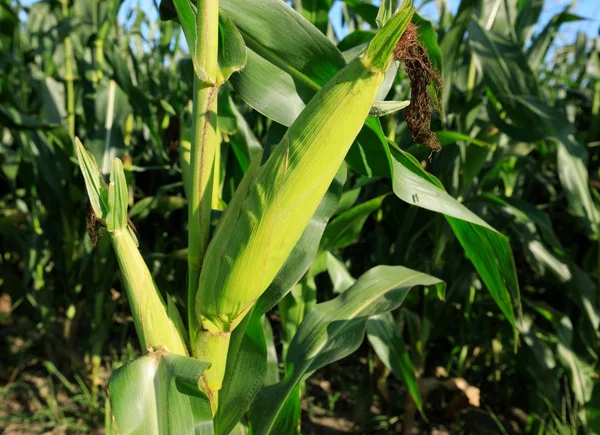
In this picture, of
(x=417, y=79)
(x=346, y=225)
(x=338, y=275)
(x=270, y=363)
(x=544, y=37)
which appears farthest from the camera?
(x=544, y=37)

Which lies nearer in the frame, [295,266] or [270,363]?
[295,266]

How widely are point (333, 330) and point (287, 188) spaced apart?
0.52 meters

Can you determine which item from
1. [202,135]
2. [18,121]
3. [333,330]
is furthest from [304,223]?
[18,121]

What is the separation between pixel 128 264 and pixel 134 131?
2.03 meters

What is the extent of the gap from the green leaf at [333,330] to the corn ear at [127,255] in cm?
31

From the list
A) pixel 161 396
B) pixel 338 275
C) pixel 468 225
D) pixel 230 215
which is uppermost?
pixel 230 215

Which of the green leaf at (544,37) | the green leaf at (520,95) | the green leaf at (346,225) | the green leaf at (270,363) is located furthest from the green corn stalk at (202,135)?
the green leaf at (544,37)

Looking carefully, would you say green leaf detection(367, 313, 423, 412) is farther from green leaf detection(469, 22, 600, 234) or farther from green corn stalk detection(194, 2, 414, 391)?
green corn stalk detection(194, 2, 414, 391)

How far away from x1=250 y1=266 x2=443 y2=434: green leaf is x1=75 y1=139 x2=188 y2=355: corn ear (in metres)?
0.31

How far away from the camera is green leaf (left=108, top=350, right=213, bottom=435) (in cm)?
67

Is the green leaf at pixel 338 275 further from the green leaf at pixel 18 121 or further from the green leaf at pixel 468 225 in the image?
the green leaf at pixel 18 121

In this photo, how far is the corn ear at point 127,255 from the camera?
689 millimetres

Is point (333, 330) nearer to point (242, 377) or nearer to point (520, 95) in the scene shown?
point (242, 377)

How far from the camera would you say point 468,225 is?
1.06 meters
